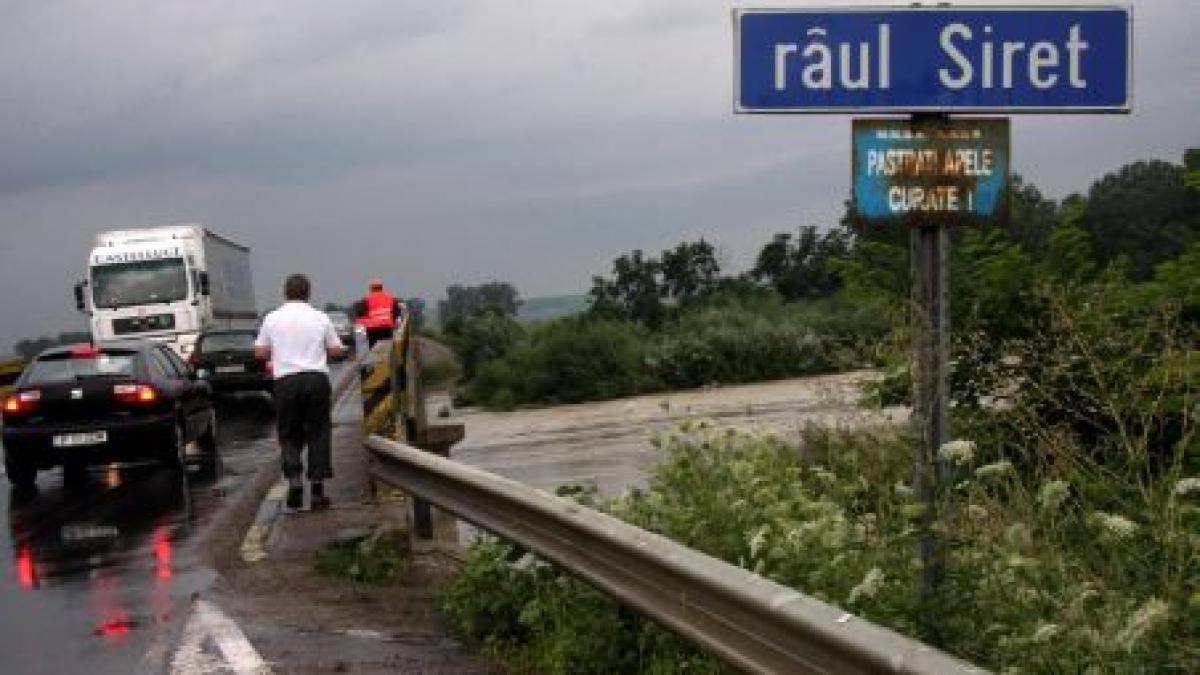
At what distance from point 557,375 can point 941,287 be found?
2821 centimetres

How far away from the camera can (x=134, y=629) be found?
7.96 m

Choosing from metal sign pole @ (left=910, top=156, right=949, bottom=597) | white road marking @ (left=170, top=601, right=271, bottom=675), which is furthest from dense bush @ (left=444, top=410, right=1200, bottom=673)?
white road marking @ (left=170, top=601, right=271, bottom=675)

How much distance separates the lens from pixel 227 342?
2930cm

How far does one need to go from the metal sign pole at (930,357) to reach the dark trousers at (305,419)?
747 centimetres

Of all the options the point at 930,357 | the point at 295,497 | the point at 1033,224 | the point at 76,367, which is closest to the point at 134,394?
the point at 76,367

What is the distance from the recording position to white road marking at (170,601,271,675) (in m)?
6.87

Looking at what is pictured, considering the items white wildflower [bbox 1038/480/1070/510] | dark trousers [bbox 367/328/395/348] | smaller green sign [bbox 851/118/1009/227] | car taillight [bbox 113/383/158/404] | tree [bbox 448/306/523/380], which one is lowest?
tree [bbox 448/306/523/380]

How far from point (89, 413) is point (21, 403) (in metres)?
0.71

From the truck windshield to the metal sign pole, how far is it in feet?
99.6

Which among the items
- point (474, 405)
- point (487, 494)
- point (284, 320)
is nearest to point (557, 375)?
point (474, 405)

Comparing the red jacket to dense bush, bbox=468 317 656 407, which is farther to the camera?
dense bush, bbox=468 317 656 407

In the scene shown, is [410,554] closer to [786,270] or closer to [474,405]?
[474,405]

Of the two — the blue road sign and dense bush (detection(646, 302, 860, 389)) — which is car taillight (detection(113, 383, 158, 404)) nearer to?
the blue road sign

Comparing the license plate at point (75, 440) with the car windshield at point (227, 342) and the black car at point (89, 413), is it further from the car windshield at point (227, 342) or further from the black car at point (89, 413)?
the car windshield at point (227, 342)
